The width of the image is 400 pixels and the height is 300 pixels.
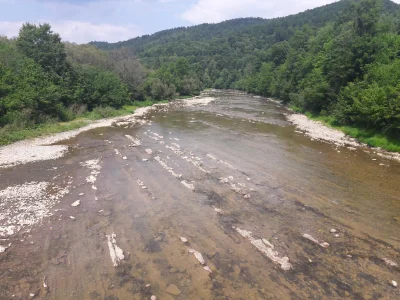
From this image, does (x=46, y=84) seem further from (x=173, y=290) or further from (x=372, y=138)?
(x=372, y=138)

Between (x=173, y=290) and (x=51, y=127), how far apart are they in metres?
27.7

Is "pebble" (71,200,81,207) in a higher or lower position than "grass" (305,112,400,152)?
higher

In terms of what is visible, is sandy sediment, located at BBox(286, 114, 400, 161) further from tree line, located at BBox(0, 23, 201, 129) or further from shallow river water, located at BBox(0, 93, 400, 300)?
tree line, located at BBox(0, 23, 201, 129)

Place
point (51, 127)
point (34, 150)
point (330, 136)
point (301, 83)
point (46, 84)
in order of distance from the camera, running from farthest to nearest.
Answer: point (301, 83)
point (46, 84)
point (51, 127)
point (330, 136)
point (34, 150)

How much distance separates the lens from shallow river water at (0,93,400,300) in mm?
8461

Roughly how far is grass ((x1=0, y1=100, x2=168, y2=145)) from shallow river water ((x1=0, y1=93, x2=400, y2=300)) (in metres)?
8.08

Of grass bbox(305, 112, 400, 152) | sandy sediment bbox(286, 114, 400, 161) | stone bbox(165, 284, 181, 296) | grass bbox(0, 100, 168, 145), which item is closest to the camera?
stone bbox(165, 284, 181, 296)

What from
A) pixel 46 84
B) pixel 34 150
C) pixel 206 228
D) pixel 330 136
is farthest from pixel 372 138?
pixel 46 84

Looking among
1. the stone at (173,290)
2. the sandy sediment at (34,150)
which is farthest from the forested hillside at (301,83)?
the stone at (173,290)

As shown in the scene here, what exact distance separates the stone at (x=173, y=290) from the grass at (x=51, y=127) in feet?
73.7

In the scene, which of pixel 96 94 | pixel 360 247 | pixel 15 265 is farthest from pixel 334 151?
pixel 96 94

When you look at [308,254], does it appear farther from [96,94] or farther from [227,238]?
[96,94]

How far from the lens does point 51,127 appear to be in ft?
101

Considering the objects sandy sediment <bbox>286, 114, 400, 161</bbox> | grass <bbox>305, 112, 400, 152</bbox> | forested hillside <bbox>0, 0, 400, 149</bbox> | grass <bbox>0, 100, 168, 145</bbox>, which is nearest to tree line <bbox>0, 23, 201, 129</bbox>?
forested hillside <bbox>0, 0, 400, 149</bbox>
